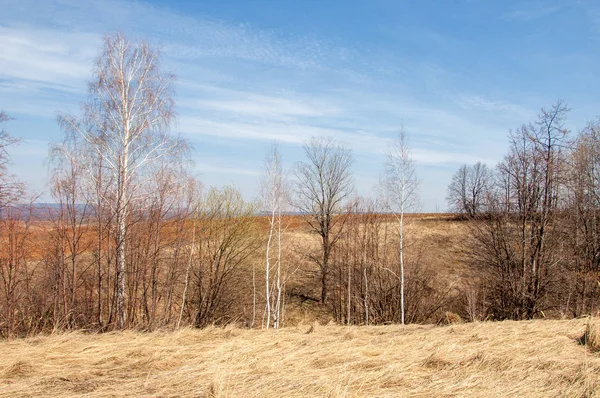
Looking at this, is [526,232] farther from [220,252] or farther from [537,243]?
[220,252]

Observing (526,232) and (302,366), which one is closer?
(302,366)

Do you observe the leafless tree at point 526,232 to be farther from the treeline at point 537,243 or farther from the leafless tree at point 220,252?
the leafless tree at point 220,252

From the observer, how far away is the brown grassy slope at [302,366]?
13.2 ft

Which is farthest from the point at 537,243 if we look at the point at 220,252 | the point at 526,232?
the point at 220,252

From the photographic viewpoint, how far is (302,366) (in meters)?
4.91

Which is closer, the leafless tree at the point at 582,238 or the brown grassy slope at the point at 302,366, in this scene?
the brown grassy slope at the point at 302,366

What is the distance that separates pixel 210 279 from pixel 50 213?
901cm

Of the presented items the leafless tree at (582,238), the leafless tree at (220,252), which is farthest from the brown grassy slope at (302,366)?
the leafless tree at (582,238)

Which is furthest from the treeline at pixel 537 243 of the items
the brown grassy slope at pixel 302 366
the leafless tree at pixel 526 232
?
the brown grassy slope at pixel 302 366

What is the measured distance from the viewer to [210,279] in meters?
17.1

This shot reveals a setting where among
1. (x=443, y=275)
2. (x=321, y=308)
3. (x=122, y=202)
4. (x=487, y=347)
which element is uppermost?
(x=122, y=202)

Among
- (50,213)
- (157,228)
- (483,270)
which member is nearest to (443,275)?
(483,270)

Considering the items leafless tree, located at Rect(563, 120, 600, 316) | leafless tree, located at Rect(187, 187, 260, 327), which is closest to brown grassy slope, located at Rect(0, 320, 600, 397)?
leafless tree, located at Rect(187, 187, 260, 327)

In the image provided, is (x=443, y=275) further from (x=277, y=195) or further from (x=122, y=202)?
(x=122, y=202)
